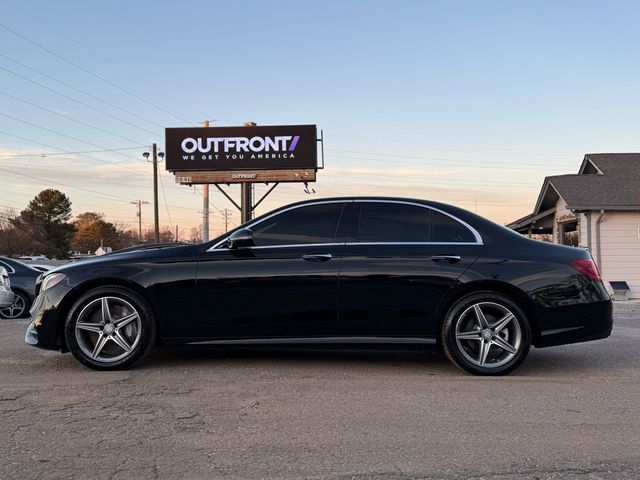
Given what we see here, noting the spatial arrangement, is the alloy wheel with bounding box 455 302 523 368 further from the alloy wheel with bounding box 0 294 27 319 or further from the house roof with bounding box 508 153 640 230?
the house roof with bounding box 508 153 640 230

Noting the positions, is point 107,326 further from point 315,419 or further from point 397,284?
point 397,284

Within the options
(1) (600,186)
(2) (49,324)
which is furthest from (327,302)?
(1) (600,186)

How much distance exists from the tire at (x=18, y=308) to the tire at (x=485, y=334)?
26.8ft

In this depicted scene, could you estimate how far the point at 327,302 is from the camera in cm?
532

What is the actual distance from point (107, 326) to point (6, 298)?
5173mm

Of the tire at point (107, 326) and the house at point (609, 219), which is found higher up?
the house at point (609, 219)

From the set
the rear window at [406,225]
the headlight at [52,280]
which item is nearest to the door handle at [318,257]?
the rear window at [406,225]

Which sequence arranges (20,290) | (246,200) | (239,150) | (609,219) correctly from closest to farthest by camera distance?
(20,290)
(609,219)
(239,150)
(246,200)

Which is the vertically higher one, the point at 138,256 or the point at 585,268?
the point at 138,256

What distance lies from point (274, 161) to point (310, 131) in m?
1.93

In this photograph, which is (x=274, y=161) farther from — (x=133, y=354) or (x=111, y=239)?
(x=111, y=239)

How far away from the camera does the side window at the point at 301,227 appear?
553cm

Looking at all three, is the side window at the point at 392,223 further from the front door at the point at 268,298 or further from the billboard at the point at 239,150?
the billboard at the point at 239,150

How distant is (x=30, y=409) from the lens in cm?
419
